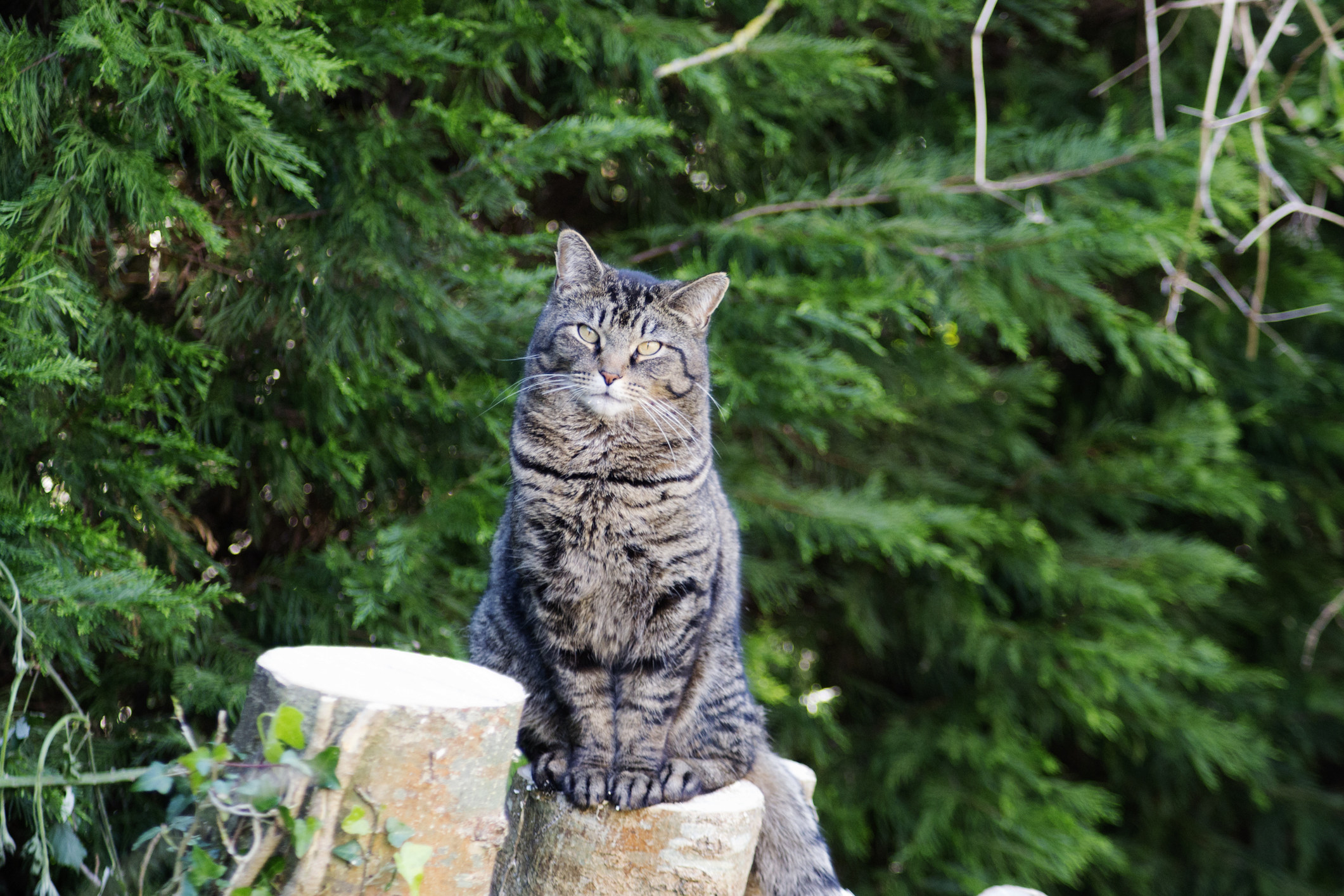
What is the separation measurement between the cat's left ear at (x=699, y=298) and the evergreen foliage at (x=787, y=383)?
0.34 meters

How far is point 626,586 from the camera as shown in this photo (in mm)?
1621

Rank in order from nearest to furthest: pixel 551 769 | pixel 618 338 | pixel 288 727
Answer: pixel 288 727
pixel 551 769
pixel 618 338

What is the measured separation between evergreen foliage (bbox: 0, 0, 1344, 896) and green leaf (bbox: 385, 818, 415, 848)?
529 millimetres

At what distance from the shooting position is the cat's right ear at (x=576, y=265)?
183 cm

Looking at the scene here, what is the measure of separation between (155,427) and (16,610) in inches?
23.3

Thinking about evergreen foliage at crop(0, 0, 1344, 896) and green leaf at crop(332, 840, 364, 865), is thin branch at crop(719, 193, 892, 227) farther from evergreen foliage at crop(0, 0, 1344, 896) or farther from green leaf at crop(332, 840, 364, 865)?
green leaf at crop(332, 840, 364, 865)

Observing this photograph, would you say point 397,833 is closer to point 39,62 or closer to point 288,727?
point 288,727

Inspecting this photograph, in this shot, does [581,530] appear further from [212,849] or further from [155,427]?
[155,427]

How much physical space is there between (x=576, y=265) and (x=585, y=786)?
93 centimetres

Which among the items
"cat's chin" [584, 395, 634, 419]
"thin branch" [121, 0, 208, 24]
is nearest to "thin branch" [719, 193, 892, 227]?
"cat's chin" [584, 395, 634, 419]

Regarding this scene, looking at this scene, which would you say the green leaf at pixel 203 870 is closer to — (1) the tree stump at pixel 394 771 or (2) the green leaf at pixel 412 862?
(1) the tree stump at pixel 394 771

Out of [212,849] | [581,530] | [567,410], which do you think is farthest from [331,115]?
[212,849]

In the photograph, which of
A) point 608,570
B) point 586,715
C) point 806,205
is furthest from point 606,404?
point 806,205

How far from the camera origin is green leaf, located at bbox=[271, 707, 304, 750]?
3.25 feet
